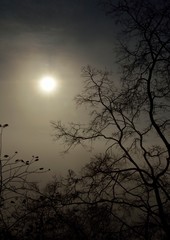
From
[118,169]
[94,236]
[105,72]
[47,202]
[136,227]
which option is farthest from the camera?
[105,72]

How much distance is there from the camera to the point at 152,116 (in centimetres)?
1179

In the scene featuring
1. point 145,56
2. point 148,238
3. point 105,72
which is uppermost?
point 105,72

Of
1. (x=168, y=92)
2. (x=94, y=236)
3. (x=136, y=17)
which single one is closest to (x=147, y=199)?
(x=94, y=236)

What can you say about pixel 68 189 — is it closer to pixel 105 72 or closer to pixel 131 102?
pixel 131 102

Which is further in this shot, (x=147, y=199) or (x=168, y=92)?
(x=147, y=199)

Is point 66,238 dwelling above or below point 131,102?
below

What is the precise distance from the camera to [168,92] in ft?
37.5

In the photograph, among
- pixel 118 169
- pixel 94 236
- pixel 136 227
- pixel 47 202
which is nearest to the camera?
pixel 47 202

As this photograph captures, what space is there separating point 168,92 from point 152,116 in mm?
1116

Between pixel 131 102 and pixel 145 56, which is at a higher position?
pixel 145 56

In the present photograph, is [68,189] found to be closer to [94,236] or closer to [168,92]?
[94,236]

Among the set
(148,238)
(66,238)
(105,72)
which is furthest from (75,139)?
(148,238)

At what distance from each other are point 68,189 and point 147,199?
3.33m

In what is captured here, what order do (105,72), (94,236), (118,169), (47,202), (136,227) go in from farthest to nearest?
(105,72) < (118,169) < (136,227) < (94,236) < (47,202)
